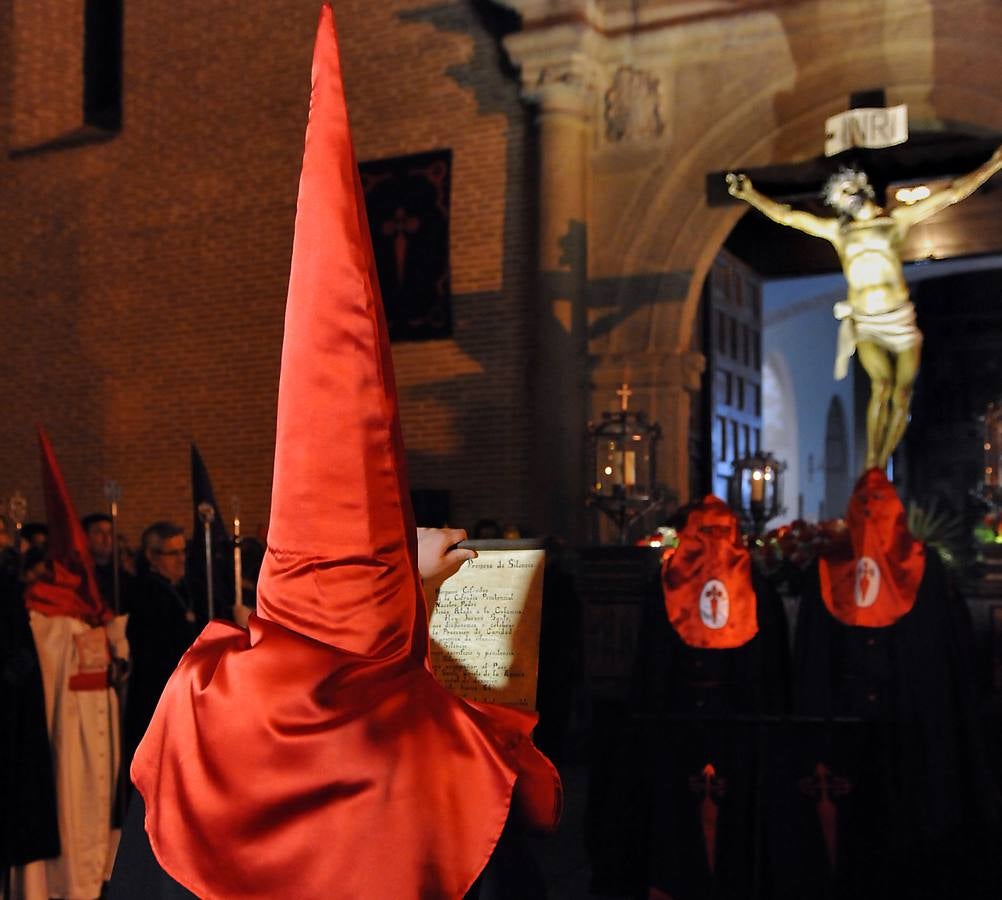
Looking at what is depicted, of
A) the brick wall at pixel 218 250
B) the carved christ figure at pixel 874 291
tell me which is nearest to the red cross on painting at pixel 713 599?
the carved christ figure at pixel 874 291

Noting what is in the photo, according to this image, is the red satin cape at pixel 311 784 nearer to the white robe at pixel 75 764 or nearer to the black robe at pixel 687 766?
the black robe at pixel 687 766

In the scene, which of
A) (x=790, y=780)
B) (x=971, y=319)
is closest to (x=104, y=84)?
(x=971, y=319)

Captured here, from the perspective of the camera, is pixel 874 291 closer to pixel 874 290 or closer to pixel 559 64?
pixel 874 290

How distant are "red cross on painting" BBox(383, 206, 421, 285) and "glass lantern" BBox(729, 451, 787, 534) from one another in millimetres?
4293

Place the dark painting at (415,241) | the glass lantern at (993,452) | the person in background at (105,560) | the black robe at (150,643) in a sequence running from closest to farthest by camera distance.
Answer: the black robe at (150,643) < the person in background at (105,560) < the glass lantern at (993,452) < the dark painting at (415,241)

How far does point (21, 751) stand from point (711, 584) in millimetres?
2962

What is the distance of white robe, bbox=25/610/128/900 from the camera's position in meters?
5.96

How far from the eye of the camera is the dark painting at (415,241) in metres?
12.2

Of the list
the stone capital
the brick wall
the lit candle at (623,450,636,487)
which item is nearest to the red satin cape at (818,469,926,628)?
the lit candle at (623,450,636,487)

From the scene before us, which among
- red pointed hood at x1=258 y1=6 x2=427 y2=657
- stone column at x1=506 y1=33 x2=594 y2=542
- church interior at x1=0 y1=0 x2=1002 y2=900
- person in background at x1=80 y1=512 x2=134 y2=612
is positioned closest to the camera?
red pointed hood at x1=258 y1=6 x2=427 y2=657

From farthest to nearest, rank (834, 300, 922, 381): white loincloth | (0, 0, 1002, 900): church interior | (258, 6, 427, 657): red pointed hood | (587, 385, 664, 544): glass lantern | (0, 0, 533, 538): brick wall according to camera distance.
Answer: (0, 0, 533, 538): brick wall, (834, 300, 922, 381): white loincloth, (587, 385, 664, 544): glass lantern, (0, 0, 1002, 900): church interior, (258, 6, 427, 657): red pointed hood

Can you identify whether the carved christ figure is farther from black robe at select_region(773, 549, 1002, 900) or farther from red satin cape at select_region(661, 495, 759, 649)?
red satin cape at select_region(661, 495, 759, 649)

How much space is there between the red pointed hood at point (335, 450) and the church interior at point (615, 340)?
334 cm

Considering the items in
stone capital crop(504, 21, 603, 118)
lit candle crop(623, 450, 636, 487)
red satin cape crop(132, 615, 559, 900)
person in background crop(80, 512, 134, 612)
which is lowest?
person in background crop(80, 512, 134, 612)
